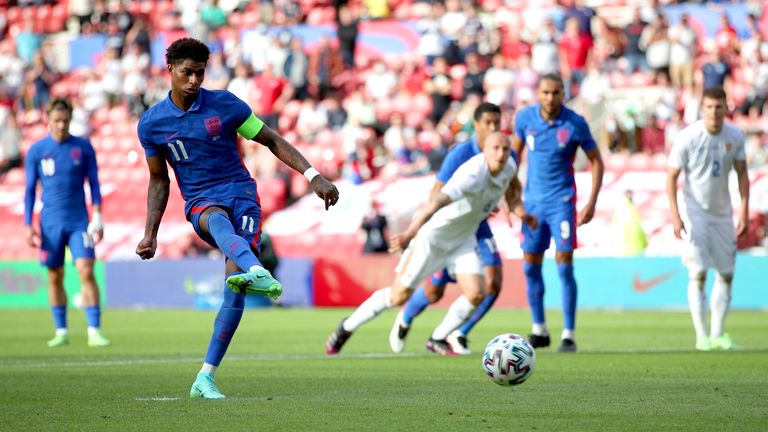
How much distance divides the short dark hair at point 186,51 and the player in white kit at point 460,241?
3808mm

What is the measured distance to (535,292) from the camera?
13.4 m

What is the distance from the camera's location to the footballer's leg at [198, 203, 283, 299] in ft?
25.9

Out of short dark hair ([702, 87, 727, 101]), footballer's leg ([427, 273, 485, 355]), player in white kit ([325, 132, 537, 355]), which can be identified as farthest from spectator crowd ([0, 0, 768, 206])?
player in white kit ([325, 132, 537, 355])

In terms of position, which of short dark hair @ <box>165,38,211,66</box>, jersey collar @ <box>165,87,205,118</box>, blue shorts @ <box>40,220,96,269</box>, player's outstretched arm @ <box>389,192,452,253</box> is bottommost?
blue shorts @ <box>40,220,96,269</box>

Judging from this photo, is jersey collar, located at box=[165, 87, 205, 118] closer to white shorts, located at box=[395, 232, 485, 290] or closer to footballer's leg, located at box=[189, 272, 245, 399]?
footballer's leg, located at box=[189, 272, 245, 399]

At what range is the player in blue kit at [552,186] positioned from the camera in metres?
13.1

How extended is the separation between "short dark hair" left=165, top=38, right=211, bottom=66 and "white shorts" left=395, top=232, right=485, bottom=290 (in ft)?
13.8

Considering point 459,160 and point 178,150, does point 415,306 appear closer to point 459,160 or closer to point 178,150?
point 459,160

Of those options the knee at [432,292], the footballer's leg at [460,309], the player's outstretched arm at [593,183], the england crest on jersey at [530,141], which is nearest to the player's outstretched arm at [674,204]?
Answer: the player's outstretched arm at [593,183]

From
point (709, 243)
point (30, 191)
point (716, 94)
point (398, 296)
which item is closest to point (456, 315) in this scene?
point (398, 296)

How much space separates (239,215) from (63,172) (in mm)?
6451

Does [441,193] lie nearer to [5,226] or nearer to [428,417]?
[428,417]

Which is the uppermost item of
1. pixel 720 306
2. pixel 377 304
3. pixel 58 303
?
pixel 377 304

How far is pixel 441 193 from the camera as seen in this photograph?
38.0ft
